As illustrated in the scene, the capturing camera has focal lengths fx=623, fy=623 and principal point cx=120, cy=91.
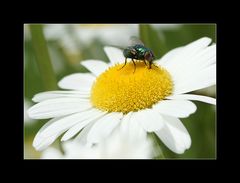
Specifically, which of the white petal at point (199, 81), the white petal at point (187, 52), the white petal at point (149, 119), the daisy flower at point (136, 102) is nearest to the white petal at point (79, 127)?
the daisy flower at point (136, 102)

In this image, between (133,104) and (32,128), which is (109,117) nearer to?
(133,104)

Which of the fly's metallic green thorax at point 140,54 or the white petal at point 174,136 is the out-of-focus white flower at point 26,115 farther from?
the white petal at point 174,136

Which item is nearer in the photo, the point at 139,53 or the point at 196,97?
the point at 196,97

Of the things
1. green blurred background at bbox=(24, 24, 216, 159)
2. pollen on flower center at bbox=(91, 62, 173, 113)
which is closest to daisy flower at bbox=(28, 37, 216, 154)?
pollen on flower center at bbox=(91, 62, 173, 113)

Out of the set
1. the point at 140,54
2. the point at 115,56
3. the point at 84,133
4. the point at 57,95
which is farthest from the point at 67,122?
the point at 115,56

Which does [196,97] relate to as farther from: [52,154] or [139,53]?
[52,154]

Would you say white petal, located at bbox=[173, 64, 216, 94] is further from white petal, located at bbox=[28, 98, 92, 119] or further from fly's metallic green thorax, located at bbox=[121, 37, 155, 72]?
white petal, located at bbox=[28, 98, 92, 119]

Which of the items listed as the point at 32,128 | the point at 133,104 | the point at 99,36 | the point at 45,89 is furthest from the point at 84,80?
the point at 99,36
